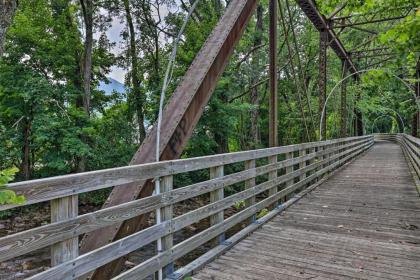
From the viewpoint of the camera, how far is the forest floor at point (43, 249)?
7.02 meters

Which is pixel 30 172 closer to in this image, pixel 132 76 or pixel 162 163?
pixel 132 76

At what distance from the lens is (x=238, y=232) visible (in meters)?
4.78

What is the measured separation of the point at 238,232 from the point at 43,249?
5.77 m

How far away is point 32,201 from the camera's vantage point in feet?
6.10

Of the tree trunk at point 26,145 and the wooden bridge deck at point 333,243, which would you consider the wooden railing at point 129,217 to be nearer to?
the wooden bridge deck at point 333,243

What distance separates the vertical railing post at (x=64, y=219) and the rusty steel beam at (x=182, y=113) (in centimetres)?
47

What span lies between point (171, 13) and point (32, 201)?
15.7 m

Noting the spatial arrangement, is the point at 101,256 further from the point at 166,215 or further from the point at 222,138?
the point at 222,138

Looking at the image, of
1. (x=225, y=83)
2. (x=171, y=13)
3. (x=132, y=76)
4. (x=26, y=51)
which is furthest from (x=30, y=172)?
(x=171, y=13)

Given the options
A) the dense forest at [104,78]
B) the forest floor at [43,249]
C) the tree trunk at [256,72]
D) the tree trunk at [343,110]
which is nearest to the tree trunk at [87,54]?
the dense forest at [104,78]

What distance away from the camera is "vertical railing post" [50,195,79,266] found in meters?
2.01

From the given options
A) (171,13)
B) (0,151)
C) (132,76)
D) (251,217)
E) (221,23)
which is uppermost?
(171,13)

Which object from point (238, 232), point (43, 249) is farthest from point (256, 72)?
point (238, 232)

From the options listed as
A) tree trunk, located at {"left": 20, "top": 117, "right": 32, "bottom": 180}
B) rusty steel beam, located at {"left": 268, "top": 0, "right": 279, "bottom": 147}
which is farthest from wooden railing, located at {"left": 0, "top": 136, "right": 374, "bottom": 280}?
tree trunk, located at {"left": 20, "top": 117, "right": 32, "bottom": 180}
